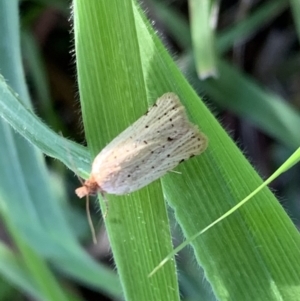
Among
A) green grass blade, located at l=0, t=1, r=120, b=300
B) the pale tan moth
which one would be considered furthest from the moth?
green grass blade, located at l=0, t=1, r=120, b=300

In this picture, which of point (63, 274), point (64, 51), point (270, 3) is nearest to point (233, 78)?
point (270, 3)

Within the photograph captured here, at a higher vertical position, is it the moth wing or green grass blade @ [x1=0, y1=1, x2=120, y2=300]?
the moth wing

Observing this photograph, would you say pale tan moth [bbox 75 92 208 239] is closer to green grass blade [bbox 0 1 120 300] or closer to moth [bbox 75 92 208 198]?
moth [bbox 75 92 208 198]

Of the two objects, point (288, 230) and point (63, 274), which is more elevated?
point (288, 230)

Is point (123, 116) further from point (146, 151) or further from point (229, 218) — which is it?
point (229, 218)

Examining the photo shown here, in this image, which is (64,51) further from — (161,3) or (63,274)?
(63,274)

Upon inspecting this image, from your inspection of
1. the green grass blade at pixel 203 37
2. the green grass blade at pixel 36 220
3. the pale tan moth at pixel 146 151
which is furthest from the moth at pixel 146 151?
the green grass blade at pixel 203 37

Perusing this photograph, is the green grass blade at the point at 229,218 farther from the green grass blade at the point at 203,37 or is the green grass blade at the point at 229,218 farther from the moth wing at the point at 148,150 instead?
the green grass blade at the point at 203,37

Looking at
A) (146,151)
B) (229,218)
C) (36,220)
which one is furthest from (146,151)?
(36,220)
